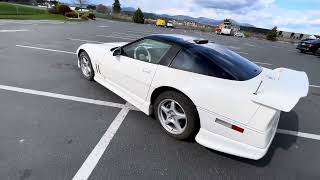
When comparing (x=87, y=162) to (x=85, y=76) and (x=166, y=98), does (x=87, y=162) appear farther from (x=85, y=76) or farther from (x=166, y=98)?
(x=85, y=76)

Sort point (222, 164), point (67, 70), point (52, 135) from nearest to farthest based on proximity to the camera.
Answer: point (222, 164), point (52, 135), point (67, 70)

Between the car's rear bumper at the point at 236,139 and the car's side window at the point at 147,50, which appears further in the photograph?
the car's side window at the point at 147,50

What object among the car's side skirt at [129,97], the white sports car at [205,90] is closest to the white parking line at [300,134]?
the white sports car at [205,90]

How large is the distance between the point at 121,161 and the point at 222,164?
1.23m

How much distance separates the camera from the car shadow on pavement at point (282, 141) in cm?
297

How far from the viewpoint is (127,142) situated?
3.14 m

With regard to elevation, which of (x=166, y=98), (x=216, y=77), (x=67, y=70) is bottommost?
(x=67, y=70)

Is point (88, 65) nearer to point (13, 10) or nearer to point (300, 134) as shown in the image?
point (300, 134)

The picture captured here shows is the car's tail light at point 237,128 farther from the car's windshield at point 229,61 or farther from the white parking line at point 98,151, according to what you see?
the white parking line at point 98,151

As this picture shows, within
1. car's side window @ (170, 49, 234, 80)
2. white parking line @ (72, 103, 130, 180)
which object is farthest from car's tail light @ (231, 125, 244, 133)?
white parking line @ (72, 103, 130, 180)

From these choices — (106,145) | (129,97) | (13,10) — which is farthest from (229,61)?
(13,10)

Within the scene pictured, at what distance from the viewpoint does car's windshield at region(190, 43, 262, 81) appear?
10.4 ft

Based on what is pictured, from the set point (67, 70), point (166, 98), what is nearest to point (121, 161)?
point (166, 98)

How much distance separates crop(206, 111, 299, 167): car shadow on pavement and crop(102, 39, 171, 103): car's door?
147 centimetres
